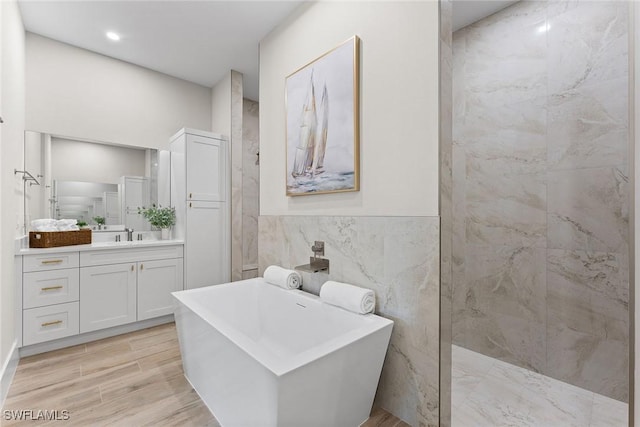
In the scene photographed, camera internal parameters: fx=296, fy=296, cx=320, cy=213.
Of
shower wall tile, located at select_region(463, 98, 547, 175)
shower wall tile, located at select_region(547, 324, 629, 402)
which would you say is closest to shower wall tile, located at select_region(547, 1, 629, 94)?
shower wall tile, located at select_region(463, 98, 547, 175)

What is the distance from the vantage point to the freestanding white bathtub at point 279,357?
115 centimetres

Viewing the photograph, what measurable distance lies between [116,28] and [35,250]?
80.5 inches

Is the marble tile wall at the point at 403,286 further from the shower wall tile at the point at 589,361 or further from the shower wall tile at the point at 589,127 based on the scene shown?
the shower wall tile at the point at 589,127

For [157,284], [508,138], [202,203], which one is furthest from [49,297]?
[508,138]

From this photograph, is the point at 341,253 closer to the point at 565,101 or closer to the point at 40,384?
the point at 565,101

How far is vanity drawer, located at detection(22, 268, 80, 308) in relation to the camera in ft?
7.76

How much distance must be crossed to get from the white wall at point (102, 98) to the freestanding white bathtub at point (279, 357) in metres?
2.26

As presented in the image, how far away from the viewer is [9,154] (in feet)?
6.91

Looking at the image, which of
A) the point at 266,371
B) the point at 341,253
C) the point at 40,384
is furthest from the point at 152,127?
the point at 266,371

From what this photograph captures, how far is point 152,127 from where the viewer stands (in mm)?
3441

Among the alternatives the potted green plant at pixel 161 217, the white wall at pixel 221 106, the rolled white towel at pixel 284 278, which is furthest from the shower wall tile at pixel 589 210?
the potted green plant at pixel 161 217

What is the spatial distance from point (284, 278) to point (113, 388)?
131 centimetres

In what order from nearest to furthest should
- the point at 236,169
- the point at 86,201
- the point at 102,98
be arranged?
the point at 86,201 < the point at 102,98 < the point at 236,169

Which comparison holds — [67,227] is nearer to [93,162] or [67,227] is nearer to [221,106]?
[93,162]
